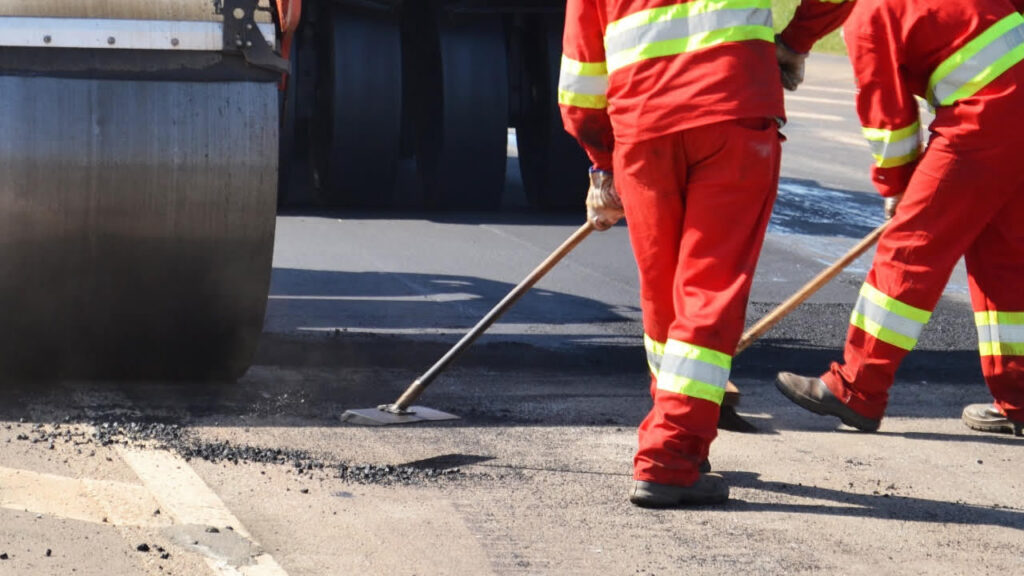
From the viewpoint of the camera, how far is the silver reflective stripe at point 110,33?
470cm

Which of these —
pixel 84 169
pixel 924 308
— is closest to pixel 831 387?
pixel 924 308

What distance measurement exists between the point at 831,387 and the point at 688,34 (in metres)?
1.50

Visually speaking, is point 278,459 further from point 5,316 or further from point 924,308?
point 924,308

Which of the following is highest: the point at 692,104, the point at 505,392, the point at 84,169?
the point at 692,104

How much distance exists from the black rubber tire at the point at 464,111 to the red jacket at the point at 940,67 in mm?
4317

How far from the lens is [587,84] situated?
445cm

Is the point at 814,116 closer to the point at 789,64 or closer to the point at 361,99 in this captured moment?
the point at 361,99

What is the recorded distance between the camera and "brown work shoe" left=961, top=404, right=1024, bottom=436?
5.29m

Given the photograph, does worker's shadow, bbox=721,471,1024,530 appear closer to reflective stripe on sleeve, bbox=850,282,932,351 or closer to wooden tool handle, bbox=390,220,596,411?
reflective stripe on sleeve, bbox=850,282,932,351

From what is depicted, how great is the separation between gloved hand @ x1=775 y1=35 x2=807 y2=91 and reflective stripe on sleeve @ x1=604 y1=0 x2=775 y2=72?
1.23 ft

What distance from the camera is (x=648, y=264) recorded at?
14.5 feet

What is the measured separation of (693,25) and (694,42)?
43mm

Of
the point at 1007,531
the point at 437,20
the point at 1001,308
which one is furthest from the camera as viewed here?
the point at 437,20

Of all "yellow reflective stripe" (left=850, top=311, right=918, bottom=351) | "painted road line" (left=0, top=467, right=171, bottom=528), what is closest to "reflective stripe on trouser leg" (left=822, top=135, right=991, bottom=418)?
"yellow reflective stripe" (left=850, top=311, right=918, bottom=351)
